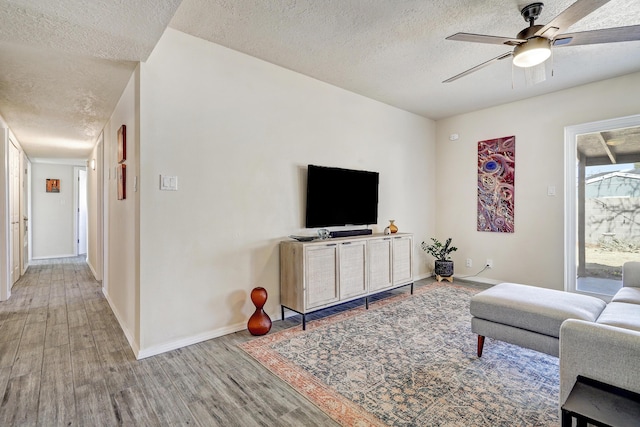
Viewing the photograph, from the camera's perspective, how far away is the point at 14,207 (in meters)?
4.56

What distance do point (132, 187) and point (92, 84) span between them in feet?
3.79

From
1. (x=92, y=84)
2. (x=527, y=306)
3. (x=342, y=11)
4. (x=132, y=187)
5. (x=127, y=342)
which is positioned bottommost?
(x=127, y=342)

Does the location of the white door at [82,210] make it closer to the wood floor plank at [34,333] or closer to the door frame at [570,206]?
the wood floor plank at [34,333]

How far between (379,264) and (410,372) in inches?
62.3

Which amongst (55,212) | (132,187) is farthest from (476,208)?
(55,212)

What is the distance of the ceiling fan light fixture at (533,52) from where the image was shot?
2.08 metres

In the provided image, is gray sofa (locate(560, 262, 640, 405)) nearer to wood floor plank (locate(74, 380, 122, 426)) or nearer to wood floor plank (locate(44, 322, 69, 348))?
wood floor plank (locate(74, 380, 122, 426))

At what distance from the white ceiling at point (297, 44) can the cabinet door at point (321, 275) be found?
1.85m

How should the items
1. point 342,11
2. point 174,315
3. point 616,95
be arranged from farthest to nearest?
point 616,95
point 174,315
point 342,11

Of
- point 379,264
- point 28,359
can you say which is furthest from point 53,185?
point 379,264

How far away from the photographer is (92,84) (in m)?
2.85

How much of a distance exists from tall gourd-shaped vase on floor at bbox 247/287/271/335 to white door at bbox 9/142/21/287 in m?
3.95

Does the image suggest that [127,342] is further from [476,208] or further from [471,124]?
[471,124]

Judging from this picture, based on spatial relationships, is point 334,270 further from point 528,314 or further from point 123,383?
point 123,383
